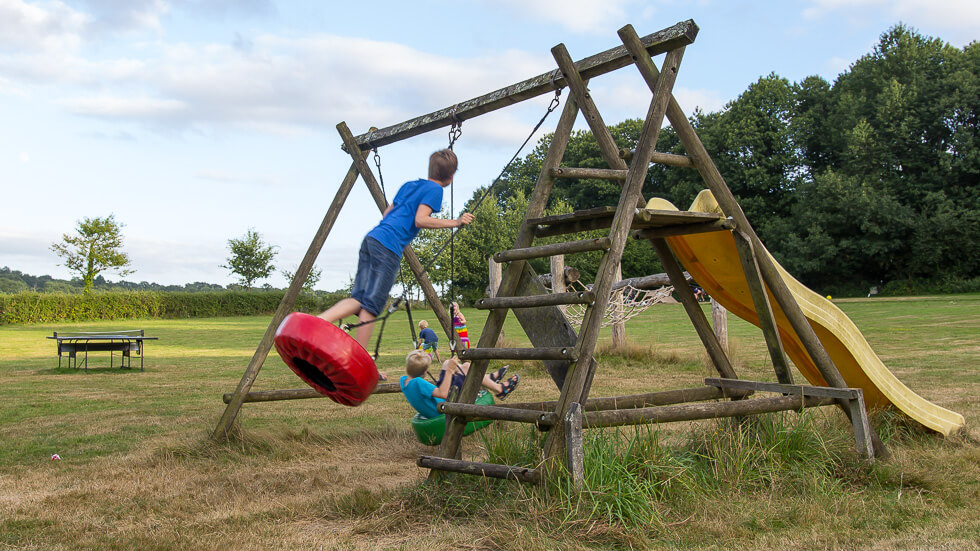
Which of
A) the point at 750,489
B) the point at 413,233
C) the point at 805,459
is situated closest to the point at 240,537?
the point at 413,233

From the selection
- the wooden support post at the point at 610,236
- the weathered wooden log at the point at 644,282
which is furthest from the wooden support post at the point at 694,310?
the weathered wooden log at the point at 644,282

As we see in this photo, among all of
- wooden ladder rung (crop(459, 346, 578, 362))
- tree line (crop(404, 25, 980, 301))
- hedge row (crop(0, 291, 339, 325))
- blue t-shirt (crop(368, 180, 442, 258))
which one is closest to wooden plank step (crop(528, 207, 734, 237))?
blue t-shirt (crop(368, 180, 442, 258))

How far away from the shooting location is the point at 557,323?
490cm

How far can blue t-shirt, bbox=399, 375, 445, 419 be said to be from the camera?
20.1 ft

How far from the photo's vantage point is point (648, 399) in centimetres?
551

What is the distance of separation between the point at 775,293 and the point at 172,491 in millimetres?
4460

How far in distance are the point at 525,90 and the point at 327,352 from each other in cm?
246

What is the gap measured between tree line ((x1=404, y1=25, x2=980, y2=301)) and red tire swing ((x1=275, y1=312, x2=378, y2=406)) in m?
32.7

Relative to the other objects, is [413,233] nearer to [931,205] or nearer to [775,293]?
[775,293]

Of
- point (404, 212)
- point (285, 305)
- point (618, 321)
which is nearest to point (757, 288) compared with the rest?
point (404, 212)

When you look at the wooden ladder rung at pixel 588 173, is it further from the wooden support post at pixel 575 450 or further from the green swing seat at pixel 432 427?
the green swing seat at pixel 432 427

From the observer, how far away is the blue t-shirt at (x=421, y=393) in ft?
20.1

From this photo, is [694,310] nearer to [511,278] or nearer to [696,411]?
[696,411]

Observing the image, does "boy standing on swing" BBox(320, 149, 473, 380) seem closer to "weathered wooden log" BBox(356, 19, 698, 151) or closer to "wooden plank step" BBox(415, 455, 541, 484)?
"weathered wooden log" BBox(356, 19, 698, 151)
